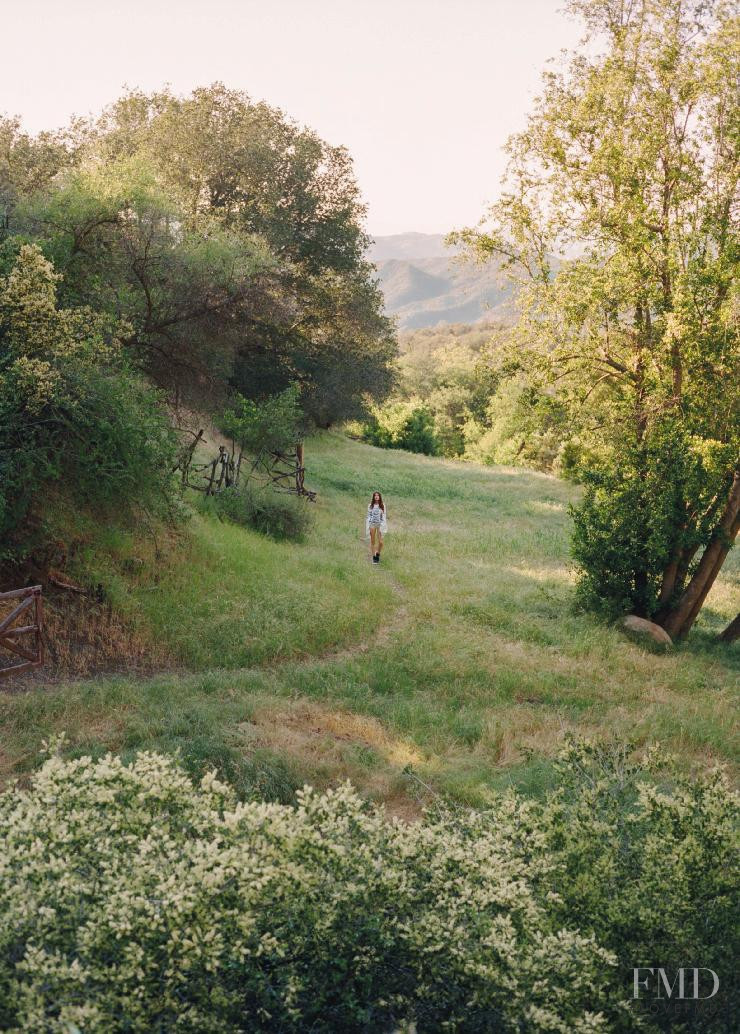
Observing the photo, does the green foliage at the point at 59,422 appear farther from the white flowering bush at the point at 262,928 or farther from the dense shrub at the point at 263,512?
the white flowering bush at the point at 262,928

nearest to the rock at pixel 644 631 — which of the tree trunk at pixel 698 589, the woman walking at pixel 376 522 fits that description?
the tree trunk at pixel 698 589

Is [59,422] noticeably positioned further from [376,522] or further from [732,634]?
[732,634]

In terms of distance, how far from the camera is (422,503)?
28234mm

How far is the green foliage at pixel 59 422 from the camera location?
34.1 feet

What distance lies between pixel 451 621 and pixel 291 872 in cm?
1048

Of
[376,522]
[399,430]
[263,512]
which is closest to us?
[376,522]

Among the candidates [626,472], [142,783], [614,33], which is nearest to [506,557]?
[626,472]

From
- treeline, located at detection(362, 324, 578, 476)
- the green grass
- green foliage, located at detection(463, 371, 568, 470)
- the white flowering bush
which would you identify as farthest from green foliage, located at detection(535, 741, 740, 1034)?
green foliage, located at detection(463, 371, 568, 470)

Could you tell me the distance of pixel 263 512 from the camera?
704 inches

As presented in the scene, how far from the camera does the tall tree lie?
12.8m

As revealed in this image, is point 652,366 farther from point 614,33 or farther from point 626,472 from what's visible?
point 614,33

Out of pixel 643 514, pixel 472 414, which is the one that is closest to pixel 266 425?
pixel 643 514

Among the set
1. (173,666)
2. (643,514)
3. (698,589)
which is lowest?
(173,666)

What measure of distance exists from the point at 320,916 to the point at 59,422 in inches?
374
